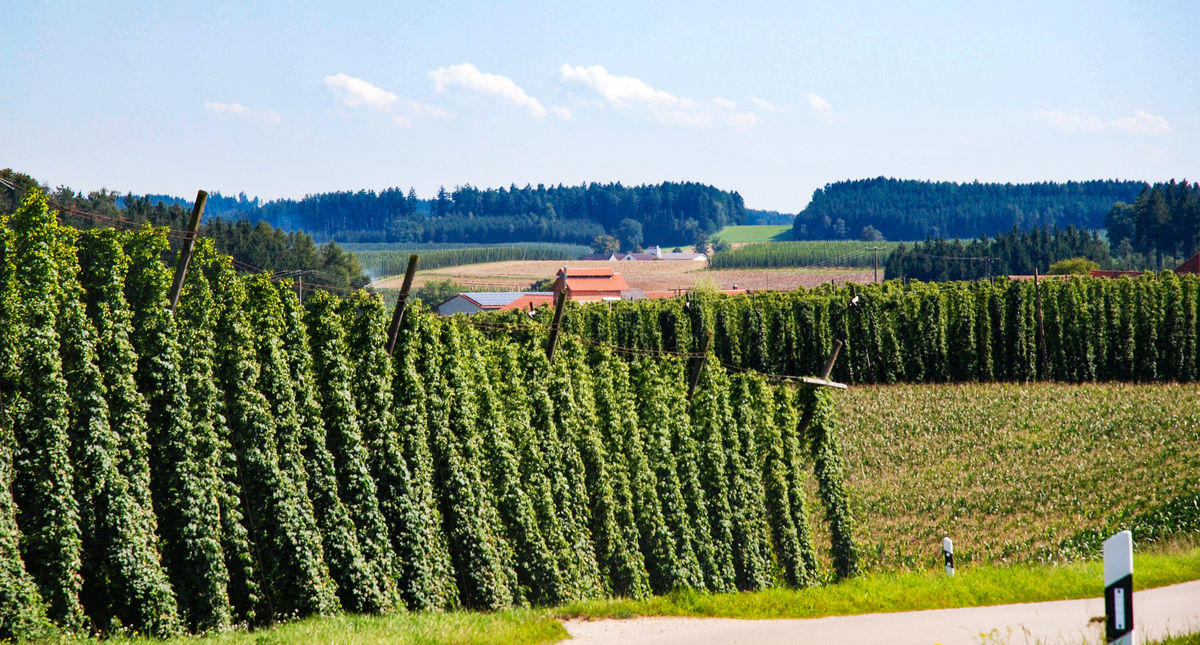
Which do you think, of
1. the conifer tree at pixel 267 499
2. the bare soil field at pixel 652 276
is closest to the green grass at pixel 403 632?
the conifer tree at pixel 267 499

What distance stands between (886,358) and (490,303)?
43.0m

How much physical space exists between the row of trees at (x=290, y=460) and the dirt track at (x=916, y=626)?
13.9ft

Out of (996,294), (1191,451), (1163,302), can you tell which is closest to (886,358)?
(996,294)

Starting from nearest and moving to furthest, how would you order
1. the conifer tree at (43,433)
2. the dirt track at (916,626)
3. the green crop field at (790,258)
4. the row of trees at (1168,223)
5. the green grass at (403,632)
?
the green grass at (403,632)
the dirt track at (916,626)
the conifer tree at (43,433)
the row of trees at (1168,223)
the green crop field at (790,258)

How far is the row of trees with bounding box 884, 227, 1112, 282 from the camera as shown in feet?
403

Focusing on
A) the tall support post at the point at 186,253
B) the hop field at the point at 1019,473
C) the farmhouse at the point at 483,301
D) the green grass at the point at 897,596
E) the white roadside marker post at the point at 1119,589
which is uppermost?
the tall support post at the point at 186,253

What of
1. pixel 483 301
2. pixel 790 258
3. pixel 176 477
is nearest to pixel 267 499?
pixel 176 477

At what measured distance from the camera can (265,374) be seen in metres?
15.9

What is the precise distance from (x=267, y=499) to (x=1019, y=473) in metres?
25.9

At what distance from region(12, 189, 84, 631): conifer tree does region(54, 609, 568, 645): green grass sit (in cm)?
138

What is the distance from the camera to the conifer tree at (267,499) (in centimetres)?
1530

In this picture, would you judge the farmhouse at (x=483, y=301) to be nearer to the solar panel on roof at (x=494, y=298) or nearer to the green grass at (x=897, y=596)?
the solar panel on roof at (x=494, y=298)

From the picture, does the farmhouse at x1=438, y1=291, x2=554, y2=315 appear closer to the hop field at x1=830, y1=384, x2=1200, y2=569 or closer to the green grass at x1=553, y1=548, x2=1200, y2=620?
the hop field at x1=830, y1=384, x2=1200, y2=569

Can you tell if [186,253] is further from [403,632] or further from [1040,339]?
[1040,339]
